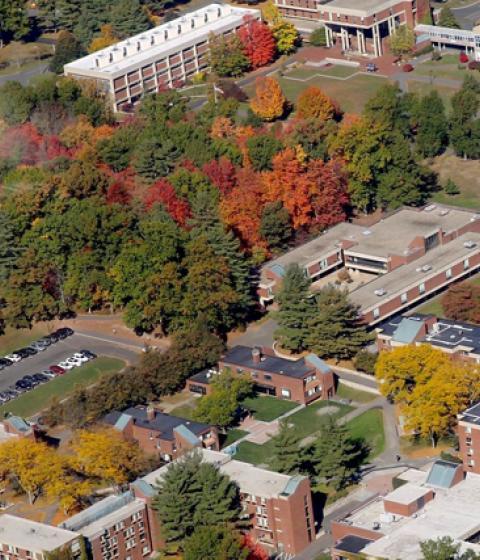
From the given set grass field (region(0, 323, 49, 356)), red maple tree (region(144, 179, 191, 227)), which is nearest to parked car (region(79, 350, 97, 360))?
grass field (region(0, 323, 49, 356))

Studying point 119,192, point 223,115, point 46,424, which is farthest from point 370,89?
point 46,424

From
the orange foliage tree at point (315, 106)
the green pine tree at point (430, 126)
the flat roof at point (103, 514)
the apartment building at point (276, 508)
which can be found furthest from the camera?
the orange foliage tree at point (315, 106)

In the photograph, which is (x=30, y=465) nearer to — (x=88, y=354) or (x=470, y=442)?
(x=88, y=354)

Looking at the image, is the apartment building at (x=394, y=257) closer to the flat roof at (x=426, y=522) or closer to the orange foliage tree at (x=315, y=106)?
the orange foliage tree at (x=315, y=106)

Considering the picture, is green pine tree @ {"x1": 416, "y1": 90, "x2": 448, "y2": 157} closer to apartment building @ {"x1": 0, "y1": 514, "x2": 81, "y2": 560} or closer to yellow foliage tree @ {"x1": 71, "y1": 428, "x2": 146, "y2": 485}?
yellow foliage tree @ {"x1": 71, "y1": 428, "x2": 146, "y2": 485}

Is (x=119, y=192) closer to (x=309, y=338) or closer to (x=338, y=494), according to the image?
(x=309, y=338)

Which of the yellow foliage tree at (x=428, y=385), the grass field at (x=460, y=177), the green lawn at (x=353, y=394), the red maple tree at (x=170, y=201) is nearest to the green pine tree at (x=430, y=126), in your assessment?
the grass field at (x=460, y=177)

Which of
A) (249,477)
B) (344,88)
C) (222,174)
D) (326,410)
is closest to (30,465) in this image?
(249,477)
